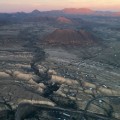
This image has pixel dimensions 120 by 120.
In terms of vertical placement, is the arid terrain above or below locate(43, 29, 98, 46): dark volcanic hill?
below

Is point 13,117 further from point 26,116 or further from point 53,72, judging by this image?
point 53,72

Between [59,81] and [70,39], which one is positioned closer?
[59,81]

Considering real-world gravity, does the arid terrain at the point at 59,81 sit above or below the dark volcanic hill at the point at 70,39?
below

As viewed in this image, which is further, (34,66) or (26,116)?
(34,66)

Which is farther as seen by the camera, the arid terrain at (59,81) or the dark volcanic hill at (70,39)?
the dark volcanic hill at (70,39)

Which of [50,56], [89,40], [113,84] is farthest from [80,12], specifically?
[113,84]

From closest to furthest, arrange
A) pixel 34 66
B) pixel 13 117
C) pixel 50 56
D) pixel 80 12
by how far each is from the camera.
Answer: pixel 13 117
pixel 34 66
pixel 50 56
pixel 80 12

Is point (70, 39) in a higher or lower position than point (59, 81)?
higher

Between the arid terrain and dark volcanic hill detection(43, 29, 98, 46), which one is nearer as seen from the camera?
the arid terrain
